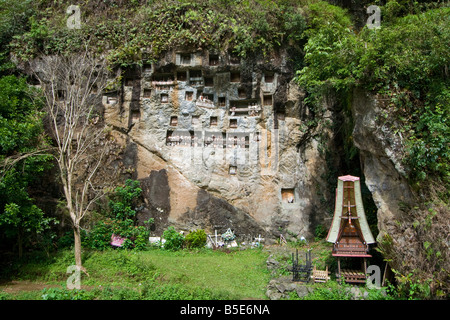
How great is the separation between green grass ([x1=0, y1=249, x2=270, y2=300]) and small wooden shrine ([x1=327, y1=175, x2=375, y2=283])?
226 centimetres

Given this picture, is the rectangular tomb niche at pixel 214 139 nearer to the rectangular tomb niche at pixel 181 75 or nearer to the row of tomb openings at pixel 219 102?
the row of tomb openings at pixel 219 102

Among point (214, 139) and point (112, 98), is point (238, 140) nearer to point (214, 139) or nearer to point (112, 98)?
point (214, 139)

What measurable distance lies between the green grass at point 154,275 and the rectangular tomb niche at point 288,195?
2629mm

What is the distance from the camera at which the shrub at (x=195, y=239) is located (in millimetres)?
11703

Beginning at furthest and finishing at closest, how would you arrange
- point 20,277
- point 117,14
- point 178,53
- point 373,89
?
point 117,14, point 178,53, point 20,277, point 373,89

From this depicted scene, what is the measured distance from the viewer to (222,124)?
13633 millimetres

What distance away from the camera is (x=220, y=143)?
44.5ft

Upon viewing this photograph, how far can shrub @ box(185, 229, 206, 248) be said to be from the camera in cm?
1170

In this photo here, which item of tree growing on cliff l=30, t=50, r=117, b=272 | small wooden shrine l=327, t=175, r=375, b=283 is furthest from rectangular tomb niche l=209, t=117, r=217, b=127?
small wooden shrine l=327, t=175, r=375, b=283

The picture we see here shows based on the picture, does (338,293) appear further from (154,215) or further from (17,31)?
(17,31)

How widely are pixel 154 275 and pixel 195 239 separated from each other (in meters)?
3.11

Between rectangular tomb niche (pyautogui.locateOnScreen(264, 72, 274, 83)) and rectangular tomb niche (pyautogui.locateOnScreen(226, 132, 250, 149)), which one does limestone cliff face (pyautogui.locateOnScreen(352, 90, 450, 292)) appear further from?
rectangular tomb niche (pyautogui.locateOnScreen(226, 132, 250, 149))
